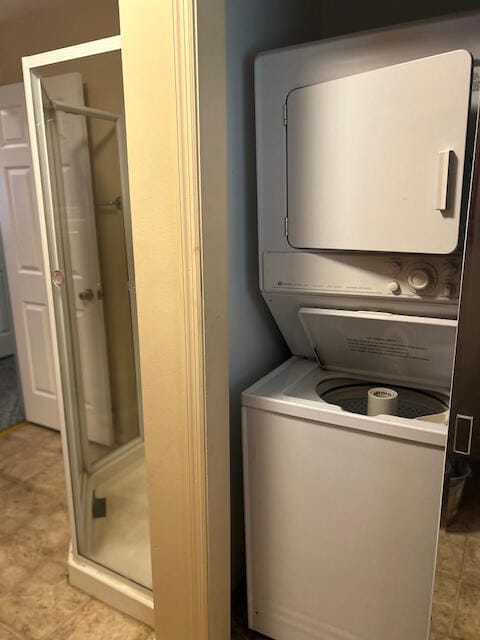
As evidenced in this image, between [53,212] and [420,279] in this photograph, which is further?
[53,212]

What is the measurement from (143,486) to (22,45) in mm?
2467

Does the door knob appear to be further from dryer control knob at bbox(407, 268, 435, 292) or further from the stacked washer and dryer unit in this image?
dryer control knob at bbox(407, 268, 435, 292)

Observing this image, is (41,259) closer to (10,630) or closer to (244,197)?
(244,197)

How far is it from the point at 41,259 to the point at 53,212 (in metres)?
1.28

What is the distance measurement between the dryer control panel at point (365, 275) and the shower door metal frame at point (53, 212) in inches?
29.4

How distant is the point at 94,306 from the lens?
95.3 inches

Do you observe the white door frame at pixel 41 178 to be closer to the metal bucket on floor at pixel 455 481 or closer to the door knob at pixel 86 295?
the door knob at pixel 86 295

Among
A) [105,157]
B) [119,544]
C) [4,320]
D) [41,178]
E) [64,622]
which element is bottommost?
[64,622]

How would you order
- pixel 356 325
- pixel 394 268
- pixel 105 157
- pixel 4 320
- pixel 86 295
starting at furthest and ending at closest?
pixel 4 320 → pixel 86 295 → pixel 105 157 → pixel 356 325 → pixel 394 268

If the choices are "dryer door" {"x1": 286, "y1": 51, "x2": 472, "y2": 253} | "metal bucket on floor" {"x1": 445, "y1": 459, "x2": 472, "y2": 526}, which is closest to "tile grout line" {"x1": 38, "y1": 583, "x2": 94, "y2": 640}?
"metal bucket on floor" {"x1": 445, "y1": 459, "x2": 472, "y2": 526}

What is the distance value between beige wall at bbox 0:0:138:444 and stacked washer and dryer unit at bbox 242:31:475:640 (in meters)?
0.97

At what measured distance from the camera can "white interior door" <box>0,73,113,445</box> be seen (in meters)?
2.06

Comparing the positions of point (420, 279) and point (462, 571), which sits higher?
point (420, 279)

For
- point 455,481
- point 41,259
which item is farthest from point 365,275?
A: point 41,259
